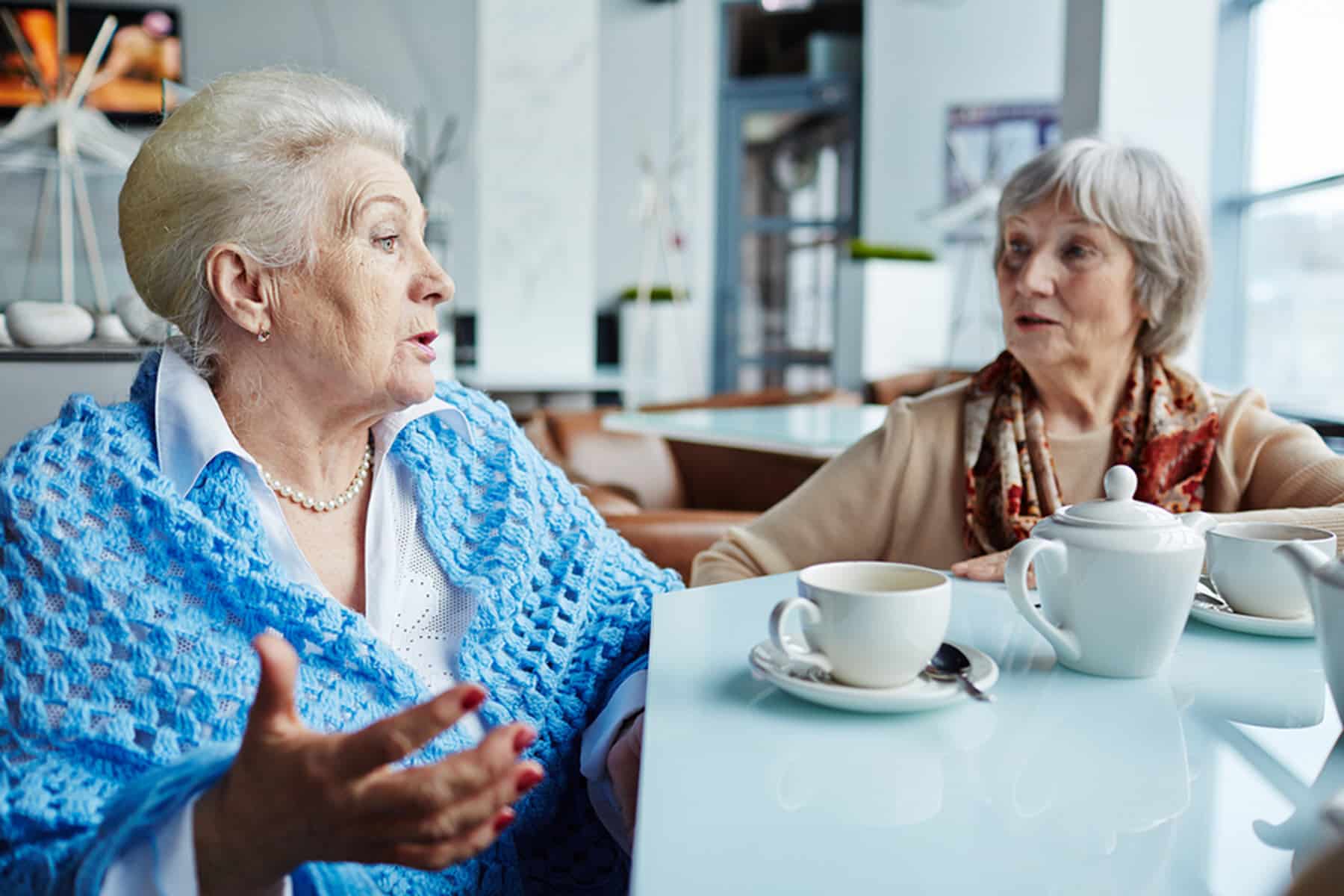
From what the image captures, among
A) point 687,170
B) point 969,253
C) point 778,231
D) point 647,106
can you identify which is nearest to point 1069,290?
point 969,253

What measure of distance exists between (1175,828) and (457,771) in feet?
1.32

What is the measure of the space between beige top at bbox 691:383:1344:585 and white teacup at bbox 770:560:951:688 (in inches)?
27.5

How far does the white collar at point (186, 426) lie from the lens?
3.29 feet

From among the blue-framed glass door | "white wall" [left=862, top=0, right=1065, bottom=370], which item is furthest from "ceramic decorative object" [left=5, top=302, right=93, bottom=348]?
the blue-framed glass door

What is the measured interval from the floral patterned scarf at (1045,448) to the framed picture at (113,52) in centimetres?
698

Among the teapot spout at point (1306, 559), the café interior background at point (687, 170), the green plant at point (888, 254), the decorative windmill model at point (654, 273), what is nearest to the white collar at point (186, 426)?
the teapot spout at point (1306, 559)

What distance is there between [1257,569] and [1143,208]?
70cm

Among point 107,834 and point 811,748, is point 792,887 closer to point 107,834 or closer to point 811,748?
point 811,748

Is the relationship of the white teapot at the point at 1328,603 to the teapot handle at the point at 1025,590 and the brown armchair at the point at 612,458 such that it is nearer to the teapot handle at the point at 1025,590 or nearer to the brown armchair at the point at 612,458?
the teapot handle at the point at 1025,590

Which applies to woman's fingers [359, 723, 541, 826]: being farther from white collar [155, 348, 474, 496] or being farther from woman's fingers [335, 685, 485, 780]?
white collar [155, 348, 474, 496]

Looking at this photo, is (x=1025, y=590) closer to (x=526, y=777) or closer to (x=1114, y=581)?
(x=1114, y=581)

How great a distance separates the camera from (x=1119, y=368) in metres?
1.60

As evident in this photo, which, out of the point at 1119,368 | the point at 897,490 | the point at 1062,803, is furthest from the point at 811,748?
the point at 1119,368

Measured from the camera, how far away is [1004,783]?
69 centimetres
